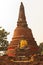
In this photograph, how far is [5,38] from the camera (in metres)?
42.0

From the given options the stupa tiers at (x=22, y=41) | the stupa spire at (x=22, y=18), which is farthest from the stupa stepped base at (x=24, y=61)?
the stupa spire at (x=22, y=18)

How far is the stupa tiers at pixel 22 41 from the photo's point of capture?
31.3m

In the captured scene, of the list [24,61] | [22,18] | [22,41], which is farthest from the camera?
[22,18]

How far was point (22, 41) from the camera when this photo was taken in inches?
1296

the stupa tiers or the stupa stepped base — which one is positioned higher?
the stupa tiers

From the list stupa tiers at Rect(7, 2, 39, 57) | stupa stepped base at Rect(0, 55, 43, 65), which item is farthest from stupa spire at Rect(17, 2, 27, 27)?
stupa stepped base at Rect(0, 55, 43, 65)

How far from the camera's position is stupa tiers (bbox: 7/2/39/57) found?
31.3 metres

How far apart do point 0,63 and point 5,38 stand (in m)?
15.0

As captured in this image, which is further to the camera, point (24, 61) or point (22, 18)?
point (22, 18)

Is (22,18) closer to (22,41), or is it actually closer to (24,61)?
(22,41)

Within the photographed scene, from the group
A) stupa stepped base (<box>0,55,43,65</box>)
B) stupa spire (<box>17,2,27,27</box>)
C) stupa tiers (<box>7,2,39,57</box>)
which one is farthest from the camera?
stupa spire (<box>17,2,27,27</box>)

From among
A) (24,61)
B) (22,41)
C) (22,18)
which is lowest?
(24,61)

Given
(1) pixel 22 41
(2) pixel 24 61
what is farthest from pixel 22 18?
(2) pixel 24 61

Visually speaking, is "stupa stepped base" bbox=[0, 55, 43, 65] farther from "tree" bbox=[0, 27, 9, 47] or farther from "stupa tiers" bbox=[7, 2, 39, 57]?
"tree" bbox=[0, 27, 9, 47]
